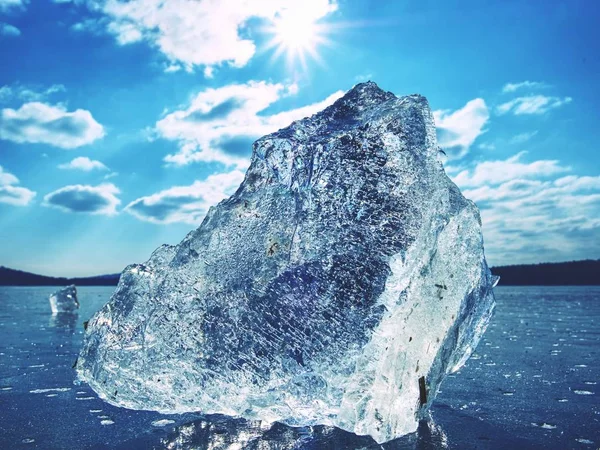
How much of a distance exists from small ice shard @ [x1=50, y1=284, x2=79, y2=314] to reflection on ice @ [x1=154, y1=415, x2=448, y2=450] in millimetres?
19093

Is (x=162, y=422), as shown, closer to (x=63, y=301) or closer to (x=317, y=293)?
(x=317, y=293)

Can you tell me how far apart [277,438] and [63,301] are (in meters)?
20.4

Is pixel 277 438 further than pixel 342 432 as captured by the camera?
No

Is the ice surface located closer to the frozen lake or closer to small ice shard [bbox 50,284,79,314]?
the frozen lake

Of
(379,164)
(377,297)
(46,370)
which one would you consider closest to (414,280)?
(377,297)

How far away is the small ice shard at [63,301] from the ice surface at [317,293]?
18014 mm

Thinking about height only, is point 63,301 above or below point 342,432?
below

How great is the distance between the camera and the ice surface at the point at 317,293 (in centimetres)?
385

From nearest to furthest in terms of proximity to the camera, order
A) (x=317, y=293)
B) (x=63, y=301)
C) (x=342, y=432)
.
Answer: (x=342, y=432) < (x=317, y=293) < (x=63, y=301)

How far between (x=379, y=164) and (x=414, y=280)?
3.65ft

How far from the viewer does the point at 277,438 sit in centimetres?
365

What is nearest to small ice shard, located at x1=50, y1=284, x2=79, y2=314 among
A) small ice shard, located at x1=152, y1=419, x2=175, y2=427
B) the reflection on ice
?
small ice shard, located at x1=152, y1=419, x2=175, y2=427

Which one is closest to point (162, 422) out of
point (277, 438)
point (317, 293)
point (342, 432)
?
point (277, 438)

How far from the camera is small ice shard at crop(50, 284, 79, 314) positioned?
20547mm
